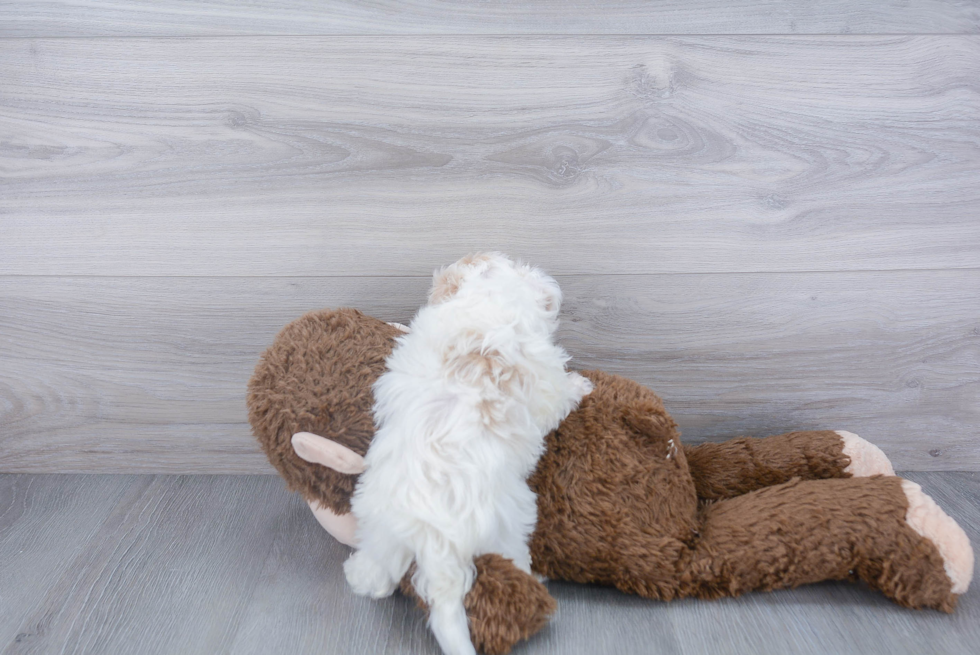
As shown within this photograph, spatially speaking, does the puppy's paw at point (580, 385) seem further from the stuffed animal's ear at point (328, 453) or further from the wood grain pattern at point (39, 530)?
the wood grain pattern at point (39, 530)

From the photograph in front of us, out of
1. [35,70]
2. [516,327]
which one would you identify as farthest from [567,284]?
[35,70]

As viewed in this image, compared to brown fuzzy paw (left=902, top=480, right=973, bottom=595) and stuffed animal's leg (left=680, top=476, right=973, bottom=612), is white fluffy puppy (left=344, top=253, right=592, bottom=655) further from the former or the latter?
brown fuzzy paw (left=902, top=480, right=973, bottom=595)

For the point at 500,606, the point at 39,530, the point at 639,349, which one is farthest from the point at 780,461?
the point at 39,530

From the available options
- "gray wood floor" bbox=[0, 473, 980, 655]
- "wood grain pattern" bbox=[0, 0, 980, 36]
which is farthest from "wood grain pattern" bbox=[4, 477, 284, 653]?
"wood grain pattern" bbox=[0, 0, 980, 36]

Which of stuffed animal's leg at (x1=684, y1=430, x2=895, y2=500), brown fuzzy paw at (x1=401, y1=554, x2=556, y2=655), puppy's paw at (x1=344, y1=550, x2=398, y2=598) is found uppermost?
stuffed animal's leg at (x1=684, y1=430, x2=895, y2=500)

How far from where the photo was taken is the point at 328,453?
2.28ft

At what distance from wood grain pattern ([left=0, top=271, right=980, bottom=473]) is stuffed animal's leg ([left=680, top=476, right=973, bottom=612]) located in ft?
0.77

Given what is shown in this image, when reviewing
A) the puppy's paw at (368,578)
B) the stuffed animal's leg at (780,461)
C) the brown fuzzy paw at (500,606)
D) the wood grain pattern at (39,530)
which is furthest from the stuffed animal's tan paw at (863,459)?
the wood grain pattern at (39,530)

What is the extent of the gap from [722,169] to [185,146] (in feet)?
2.29

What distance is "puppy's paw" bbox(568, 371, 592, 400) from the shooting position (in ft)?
2.48

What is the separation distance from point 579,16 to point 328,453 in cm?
60

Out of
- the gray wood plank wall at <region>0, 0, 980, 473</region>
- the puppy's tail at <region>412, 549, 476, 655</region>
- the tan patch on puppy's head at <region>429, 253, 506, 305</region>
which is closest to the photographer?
the puppy's tail at <region>412, 549, 476, 655</region>

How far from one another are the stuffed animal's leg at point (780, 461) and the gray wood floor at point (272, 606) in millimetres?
141

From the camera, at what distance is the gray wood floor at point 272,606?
68 centimetres
